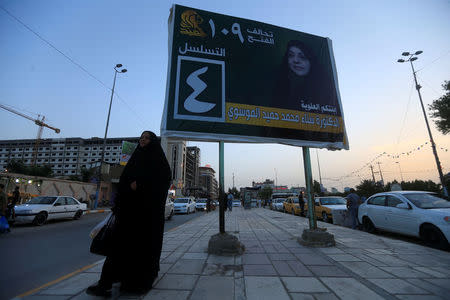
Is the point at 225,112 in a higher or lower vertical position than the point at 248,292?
higher

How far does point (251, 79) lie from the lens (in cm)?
460

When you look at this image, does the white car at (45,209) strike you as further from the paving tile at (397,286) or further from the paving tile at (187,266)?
the paving tile at (397,286)

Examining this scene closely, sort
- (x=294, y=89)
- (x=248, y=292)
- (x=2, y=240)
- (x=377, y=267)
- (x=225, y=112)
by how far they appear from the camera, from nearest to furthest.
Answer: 1. (x=248, y=292)
2. (x=377, y=267)
3. (x=225, y=112)
4. (x=294, y=89)
5. (x=2, y=240)

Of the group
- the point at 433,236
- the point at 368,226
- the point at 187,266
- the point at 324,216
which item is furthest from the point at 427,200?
the point at 187,266

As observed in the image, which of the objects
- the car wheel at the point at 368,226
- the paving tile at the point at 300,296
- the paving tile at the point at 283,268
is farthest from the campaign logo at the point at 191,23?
the car wheel at the point at 368,226

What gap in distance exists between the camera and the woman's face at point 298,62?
16.8 ft

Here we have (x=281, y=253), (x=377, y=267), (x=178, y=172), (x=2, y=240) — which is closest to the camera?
(x=377, y=267)

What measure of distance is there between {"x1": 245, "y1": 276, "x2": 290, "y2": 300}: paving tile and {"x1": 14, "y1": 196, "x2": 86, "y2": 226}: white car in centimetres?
1040

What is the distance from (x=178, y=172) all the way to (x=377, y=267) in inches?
2467

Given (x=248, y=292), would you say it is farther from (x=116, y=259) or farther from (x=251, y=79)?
(x=251, y=79)

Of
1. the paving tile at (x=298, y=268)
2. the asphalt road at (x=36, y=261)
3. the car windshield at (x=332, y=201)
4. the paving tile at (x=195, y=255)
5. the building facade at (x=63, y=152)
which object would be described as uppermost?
the building facade at (x=63, y=152)

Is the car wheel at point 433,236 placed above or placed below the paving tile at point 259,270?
above

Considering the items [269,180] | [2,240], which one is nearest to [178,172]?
[2,240]

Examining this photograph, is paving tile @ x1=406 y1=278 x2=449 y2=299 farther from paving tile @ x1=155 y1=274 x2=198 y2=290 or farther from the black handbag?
the black handbag
